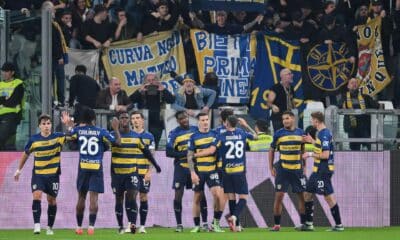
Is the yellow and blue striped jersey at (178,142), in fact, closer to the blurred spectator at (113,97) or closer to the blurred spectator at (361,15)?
the blurred spectator at (113,97)

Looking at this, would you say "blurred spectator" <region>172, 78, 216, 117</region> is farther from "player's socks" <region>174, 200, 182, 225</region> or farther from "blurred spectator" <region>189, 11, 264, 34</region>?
"player's socks" <region>174, 200, 182, 225</region>

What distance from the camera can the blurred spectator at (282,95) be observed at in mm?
28125

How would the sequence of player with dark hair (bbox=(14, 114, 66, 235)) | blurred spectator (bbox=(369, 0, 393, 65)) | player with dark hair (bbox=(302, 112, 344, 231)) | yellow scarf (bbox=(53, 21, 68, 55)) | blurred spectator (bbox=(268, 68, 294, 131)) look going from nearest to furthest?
player with dark hair (bbox=(14, 114, 66, 235))
player with dark hair (bbox=(302, 112, 344, 231))
yellow scarf (bbox=(53, 21, 68, 55))
blurred spectator (bbox=(268, 68, 294, 131))
blurred spectator (bbox=(369, 0, 393, 65))

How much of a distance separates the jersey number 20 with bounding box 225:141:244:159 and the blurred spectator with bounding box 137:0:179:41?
450 cm

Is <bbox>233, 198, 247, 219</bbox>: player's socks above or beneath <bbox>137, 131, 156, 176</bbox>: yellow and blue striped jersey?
beneath

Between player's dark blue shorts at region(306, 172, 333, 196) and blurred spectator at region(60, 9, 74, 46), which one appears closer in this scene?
player's dark blue shorts at region(306, 172, 333, 196)

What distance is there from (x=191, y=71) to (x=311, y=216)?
4501mm

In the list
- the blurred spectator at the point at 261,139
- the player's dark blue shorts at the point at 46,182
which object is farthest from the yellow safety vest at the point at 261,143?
the player's dark blue shorts at the point at 46,182

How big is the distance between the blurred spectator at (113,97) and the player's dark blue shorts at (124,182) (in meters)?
2.52

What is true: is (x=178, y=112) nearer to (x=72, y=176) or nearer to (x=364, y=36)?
(x=72, y=176)

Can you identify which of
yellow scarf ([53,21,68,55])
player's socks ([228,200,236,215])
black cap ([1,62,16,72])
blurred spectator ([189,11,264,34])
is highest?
blurred spectator ([189,11,264,34])

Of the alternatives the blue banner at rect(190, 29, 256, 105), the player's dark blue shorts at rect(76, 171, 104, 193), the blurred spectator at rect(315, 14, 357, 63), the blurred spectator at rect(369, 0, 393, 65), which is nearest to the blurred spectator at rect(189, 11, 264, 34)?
the blue banner at rect(190, 29, 256, 105)

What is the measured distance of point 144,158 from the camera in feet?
84.0

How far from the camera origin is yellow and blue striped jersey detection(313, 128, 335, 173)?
25969 millimetres
